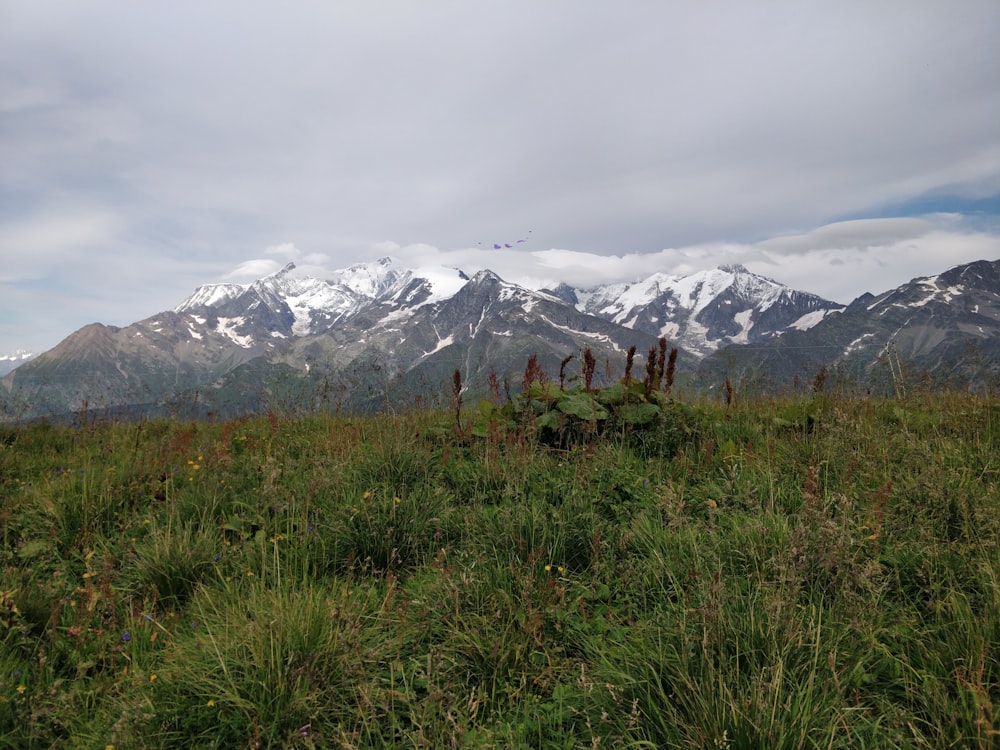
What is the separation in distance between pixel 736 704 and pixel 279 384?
29.9 feet

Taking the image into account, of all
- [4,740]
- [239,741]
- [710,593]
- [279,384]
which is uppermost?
[279,384]

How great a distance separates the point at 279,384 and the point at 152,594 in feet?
20.0

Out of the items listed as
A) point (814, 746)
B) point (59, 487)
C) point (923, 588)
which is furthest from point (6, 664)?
point (923, 588)

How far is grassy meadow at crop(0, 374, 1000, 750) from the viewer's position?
7.84 feet

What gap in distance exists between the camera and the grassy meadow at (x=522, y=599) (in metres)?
2.39

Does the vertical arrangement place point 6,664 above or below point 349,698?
above

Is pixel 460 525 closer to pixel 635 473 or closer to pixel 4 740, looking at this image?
pixel 635 473

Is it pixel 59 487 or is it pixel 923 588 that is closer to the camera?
pixel 923 588

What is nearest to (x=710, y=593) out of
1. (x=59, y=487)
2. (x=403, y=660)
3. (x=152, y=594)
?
(x=403, y=660)

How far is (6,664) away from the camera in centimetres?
291

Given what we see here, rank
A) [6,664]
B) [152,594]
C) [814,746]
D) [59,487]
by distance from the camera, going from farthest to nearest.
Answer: [59,487] < [152,594] < [6,664] < [814,746]

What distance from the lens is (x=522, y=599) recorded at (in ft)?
10.5

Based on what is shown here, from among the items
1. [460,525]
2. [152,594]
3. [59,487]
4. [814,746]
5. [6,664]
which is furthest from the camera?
[59,487]

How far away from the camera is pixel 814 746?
205 cm
